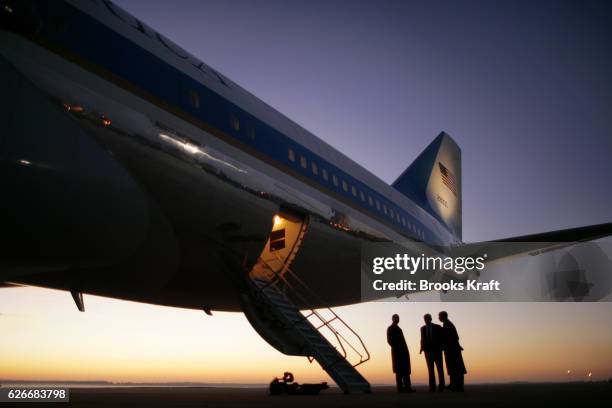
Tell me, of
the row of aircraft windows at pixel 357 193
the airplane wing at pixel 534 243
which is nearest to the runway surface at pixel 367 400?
the row of aircraft windows at pixel 357 193

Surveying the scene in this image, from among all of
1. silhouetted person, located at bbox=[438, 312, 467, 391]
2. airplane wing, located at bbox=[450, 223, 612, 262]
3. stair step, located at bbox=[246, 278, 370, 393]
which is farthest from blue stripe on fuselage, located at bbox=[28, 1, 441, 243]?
airplane wing, located at bbox=[450, 223, 612, 262]

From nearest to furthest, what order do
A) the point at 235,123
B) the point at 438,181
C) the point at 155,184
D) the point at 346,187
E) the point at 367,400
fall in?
1. the point at 367,400
2. the point at 155,184
3. the point at 235,123
4. the point at 346,187
5. the point at 438,181

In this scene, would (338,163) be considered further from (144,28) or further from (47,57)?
(47,57)

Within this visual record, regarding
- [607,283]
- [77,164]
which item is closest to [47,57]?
[77,164]

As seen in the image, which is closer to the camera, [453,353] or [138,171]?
[138,171]

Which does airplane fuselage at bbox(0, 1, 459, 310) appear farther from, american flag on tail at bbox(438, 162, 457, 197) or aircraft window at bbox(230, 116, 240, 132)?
american flag on tail at bbox(438, 162, 457, 197)

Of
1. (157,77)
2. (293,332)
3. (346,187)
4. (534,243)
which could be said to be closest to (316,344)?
(293,332)

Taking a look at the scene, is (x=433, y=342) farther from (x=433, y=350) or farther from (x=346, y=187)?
(x=346, y=187)

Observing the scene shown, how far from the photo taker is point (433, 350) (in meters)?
9.25

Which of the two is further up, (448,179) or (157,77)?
(448,179)

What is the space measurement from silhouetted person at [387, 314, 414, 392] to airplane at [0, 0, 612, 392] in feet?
3.38

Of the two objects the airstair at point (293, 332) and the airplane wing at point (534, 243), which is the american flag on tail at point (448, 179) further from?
the airstair at point (293, 332)

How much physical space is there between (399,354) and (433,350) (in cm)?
62

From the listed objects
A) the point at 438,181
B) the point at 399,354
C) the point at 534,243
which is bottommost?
the point at 399,354
